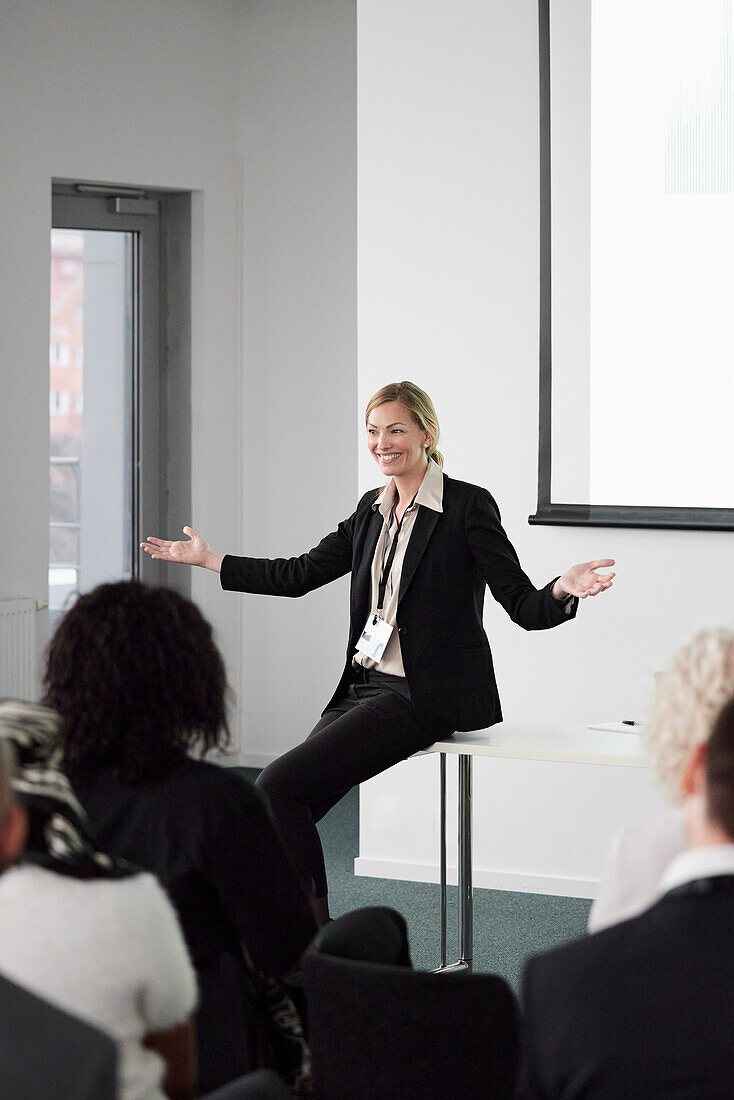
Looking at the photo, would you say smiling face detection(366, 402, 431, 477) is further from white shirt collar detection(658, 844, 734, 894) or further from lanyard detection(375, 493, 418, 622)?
white shirt collar detection(658, 844, 734, 894)

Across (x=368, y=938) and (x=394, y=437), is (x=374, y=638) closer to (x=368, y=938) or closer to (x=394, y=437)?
(x=394, y=437)

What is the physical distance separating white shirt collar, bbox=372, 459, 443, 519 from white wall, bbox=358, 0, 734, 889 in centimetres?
89

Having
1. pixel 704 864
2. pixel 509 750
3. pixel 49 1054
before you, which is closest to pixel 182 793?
pixel 49 1054

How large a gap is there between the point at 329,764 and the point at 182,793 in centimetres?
165

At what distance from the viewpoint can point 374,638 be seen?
3480 mm

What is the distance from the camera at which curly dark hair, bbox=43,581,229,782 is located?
1692 millimetres

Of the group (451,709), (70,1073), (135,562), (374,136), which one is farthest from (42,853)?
(135,562)

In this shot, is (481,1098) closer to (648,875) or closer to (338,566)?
(648,875)

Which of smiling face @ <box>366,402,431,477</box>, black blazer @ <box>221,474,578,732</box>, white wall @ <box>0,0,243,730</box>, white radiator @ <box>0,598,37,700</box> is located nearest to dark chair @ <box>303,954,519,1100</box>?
black blazer @ <box>221,474,578,732</box>

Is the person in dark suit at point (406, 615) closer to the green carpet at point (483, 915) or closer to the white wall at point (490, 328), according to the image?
the green carpet at point (483, 915)

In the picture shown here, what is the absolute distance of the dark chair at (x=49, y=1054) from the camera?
1.08m

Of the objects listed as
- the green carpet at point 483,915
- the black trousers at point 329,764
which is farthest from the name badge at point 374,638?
the green carpet at point 483,915

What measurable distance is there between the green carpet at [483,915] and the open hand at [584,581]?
107 centimetres

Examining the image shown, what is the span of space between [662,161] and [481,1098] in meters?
3.21
